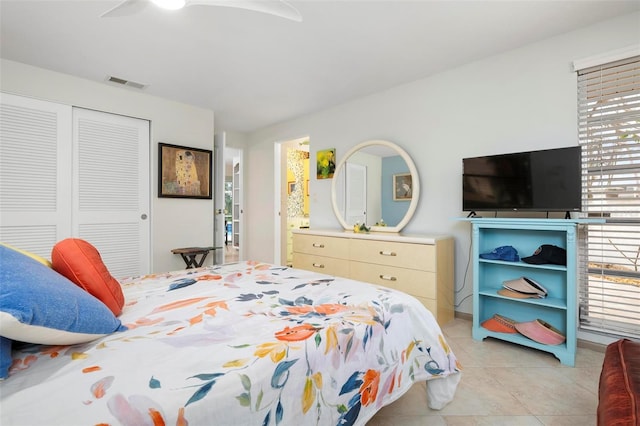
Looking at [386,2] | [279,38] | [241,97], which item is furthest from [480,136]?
[241,97]

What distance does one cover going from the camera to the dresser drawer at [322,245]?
3346 mm

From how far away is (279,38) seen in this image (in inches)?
97.6

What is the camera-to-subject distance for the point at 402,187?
3312 mm

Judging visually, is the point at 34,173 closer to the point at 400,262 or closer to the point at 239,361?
the point at 239,361

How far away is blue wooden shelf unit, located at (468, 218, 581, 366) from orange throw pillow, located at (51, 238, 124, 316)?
96.9 inches

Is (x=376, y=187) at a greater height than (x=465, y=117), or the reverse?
(x=465, y=117)

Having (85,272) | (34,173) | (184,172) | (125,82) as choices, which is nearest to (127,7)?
(85,272)

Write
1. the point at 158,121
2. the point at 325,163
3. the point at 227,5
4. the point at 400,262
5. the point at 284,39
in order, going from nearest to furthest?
the point at 227,5 → the point at 284,39 → the point at 400,262 → the point at 158,121 → the point at 325,163

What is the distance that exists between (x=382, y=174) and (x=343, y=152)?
2.41 ft

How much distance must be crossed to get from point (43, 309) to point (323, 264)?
2867mm

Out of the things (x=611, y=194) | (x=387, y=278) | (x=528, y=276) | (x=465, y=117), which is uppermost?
(x=465, y=117)

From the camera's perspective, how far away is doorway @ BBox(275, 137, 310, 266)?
509cm

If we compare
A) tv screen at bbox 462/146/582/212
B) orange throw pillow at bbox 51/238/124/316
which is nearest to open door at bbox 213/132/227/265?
orange throw pillow at bbox 51/238/124/316

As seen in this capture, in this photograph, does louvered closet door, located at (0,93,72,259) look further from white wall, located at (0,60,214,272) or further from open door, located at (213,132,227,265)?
→ open door, located at (213,132,227,265)
